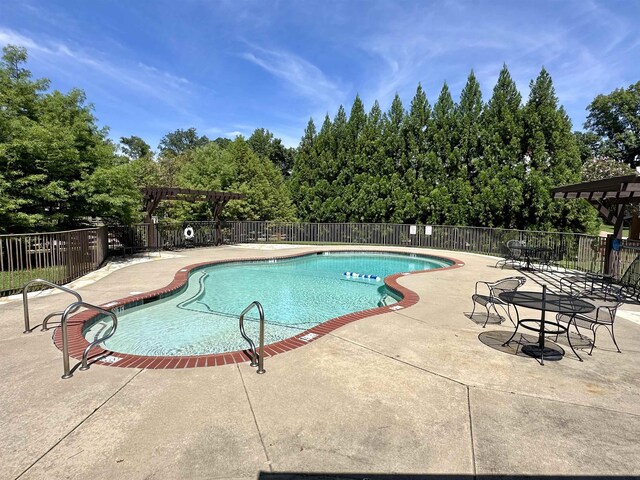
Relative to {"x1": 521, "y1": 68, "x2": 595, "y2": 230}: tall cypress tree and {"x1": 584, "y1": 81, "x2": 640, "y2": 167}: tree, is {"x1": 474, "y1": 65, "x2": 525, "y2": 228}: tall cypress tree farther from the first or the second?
{"x1": 584, "y1": 81, "x2": 640, "y2": 167}: tree

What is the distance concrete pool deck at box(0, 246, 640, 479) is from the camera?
7.69ft

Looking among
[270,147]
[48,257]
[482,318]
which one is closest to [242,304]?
[482,318]

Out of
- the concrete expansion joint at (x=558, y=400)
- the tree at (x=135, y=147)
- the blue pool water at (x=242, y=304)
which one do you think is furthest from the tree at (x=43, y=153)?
the tree at (x=135, y=147)

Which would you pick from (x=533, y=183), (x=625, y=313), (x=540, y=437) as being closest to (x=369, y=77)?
(x=533, y=183)

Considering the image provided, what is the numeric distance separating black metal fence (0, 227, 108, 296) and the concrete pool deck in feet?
10.7

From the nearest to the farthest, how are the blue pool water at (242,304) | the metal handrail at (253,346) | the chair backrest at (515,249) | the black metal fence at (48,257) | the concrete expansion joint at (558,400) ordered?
the concrete expansion joint at (558,400), the metal handrail at (253,346), the blue pool water at (242,304), the black metal fence at (48,257), the chair backrest at (515,249)

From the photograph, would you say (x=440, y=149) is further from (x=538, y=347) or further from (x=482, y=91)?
(x=538, y=347)

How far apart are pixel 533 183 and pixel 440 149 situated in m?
5.23

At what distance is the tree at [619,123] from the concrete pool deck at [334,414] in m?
45.3

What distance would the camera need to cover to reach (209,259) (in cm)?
1328

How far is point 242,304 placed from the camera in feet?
26.1

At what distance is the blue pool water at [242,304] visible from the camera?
5.50m

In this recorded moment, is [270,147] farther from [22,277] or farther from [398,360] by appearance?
[398,360]

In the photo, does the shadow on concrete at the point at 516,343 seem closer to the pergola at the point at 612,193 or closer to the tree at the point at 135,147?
the pergola at the point at 612,193
